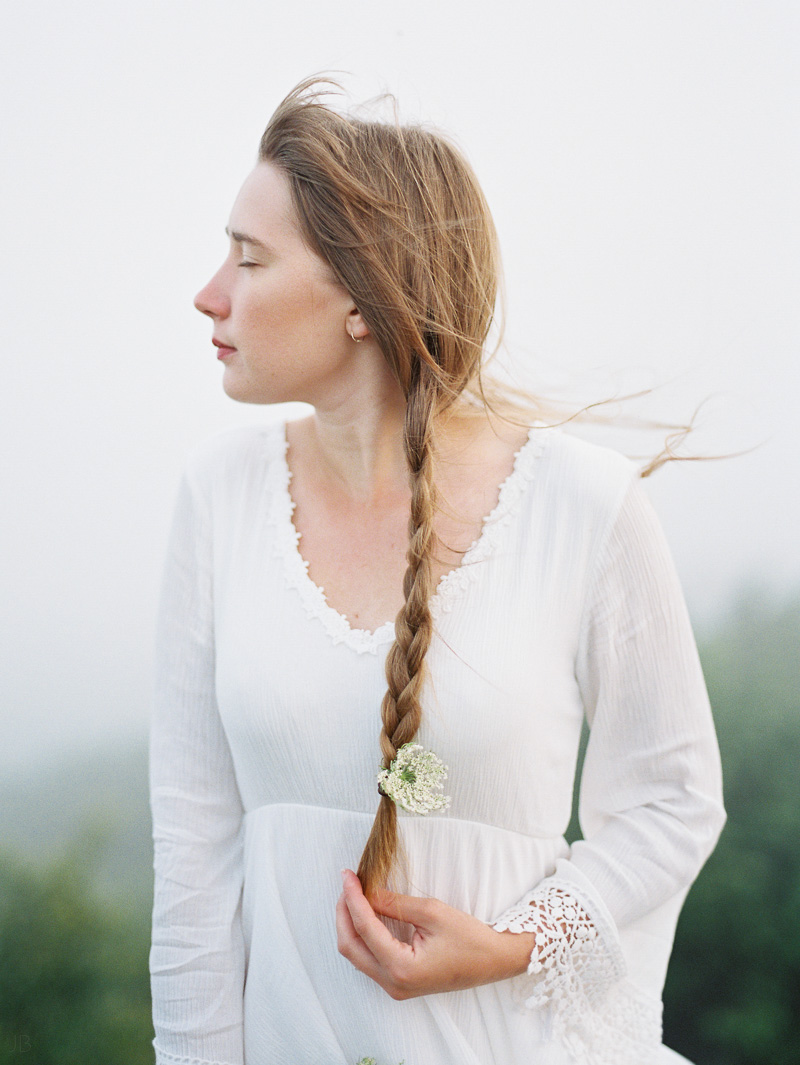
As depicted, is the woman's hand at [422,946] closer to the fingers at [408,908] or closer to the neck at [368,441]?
the fingers at [408,908]

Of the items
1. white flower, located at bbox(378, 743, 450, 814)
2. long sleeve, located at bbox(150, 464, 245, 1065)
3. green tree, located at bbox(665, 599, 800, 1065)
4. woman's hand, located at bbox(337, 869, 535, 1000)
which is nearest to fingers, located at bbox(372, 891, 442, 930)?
woman's hand, located at bbox(337, 869, 535, 1000)

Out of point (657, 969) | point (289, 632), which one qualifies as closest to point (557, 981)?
point (657, 969)

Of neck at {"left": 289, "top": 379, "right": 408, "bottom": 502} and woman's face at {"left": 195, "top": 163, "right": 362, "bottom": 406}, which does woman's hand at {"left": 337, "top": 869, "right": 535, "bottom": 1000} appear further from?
woman's face at {"left": 195, "top": 163, "right": 362, "bottom": 406}

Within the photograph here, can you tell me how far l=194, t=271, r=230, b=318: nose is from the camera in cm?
107

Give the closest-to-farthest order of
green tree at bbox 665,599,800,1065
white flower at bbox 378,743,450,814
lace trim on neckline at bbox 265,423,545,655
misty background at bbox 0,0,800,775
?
white flower at bbox 378,743,450,814, lace trim on neckline at bbox 265,423,545,655, misty background at bbox 0,0,800,775, green tree at bbox 665,599,800,1065

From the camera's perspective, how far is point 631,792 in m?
1.12

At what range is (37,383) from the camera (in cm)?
166

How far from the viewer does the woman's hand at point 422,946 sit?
3.19 feet

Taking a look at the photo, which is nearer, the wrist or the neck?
the wrist

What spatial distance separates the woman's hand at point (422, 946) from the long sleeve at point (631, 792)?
0.16 ft

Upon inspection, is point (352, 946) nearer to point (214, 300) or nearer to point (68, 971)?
point (214, 300)

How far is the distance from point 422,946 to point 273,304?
706mm

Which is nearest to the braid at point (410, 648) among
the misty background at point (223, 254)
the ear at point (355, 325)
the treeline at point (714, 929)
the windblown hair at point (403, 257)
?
the windblown hair at point (403, 257)

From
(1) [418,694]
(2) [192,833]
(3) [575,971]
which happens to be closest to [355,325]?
(1) [418,694]
